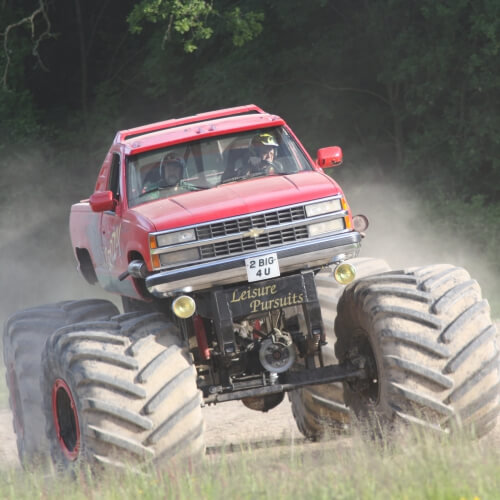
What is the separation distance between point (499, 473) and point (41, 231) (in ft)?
84.2

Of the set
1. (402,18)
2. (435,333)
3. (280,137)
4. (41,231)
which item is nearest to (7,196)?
(41,231)

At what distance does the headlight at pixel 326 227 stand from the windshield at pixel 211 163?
2.95 feet

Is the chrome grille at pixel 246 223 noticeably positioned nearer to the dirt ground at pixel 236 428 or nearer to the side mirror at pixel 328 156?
the side mirror at pixel 328 156

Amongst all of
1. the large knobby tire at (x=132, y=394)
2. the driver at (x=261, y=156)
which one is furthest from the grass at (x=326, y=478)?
the driver at (x=261, y=156)

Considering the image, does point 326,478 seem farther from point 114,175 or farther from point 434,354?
point 114,175

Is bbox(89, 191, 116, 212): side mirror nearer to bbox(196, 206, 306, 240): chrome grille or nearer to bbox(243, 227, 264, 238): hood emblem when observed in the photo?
bbox(196, 206, 306, 240): chrome grille

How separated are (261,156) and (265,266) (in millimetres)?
1435

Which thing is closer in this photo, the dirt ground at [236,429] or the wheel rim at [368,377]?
the wheel rim at [368,377]

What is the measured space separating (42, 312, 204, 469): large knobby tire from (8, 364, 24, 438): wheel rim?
2.09 m

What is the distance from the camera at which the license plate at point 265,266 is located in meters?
8.04

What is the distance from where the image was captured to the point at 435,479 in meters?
6.20

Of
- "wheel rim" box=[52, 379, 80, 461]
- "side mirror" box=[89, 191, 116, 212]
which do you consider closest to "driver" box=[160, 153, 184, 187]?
"side mirror" box=[89, 191, 116, 212]

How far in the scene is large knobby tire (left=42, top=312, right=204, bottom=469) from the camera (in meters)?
7.48

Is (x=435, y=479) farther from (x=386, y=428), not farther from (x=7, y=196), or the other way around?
(x=7, y=196)
